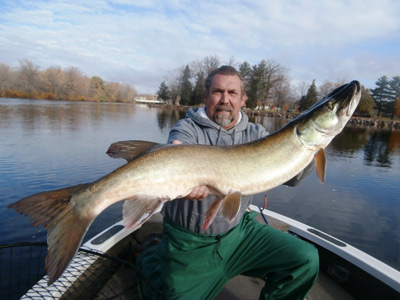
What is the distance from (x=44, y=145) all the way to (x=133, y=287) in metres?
11.3

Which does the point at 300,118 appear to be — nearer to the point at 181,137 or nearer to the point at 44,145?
the point at 181,137

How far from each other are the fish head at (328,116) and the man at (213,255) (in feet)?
3.24

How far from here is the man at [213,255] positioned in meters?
2.41

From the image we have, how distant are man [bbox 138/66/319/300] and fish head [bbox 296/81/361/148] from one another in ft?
3.24

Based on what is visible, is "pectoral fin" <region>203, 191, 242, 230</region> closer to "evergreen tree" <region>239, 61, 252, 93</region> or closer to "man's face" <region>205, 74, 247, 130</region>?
"man's face" <region>205, 74, 247, 130</region>

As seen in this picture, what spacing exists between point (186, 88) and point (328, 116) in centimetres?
6857

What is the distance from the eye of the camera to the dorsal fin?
208 centimetres

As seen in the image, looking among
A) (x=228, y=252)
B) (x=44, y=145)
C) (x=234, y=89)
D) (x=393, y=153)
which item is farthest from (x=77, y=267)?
(x=393, y=153)

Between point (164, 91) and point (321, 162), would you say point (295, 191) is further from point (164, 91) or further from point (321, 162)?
point (164, 91)

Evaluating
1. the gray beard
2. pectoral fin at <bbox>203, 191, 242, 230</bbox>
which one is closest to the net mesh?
pectoral fin at <bbox>203, 191, 242, 230</bbox>

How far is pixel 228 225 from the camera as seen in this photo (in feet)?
8.55

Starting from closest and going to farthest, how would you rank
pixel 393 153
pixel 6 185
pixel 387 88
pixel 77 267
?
pixel 77 267 < pixel 6 185 < pixel 393 153 < pixel 387 88

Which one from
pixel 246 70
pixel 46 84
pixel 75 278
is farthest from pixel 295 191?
pixel 46 84

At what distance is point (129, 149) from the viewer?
6.92 feet
